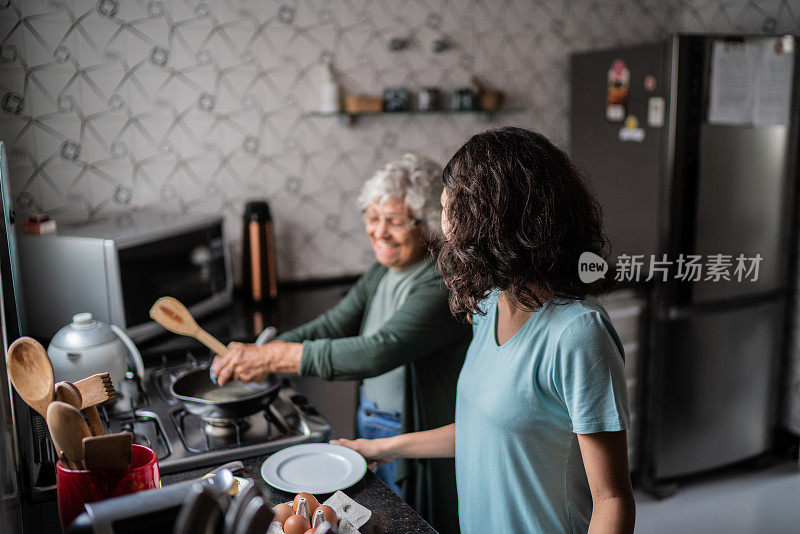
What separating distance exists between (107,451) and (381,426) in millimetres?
1051

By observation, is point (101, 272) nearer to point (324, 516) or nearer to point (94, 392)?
point (94, 392)

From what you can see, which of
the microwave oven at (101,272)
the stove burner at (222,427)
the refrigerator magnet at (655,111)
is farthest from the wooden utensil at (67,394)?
the refrigerator magnet at (655,111)

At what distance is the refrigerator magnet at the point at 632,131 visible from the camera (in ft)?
9.21

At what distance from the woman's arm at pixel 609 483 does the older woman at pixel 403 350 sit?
649mm

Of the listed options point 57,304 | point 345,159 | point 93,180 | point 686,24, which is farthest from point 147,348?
point 686,24

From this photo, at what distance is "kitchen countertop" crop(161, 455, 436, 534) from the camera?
42.8 inches

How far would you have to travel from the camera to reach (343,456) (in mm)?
1328

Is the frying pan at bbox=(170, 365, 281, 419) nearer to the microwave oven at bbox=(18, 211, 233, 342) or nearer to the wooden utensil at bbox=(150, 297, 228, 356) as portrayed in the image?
the wooden utensil at bbox=(150, 297, 228, 356)

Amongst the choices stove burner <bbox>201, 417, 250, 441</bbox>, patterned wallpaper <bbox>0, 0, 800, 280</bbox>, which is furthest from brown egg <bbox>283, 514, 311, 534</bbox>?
patterned wallpaper <bbox>0, 0, 800, 280</bbox>

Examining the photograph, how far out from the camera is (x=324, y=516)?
3.34ft

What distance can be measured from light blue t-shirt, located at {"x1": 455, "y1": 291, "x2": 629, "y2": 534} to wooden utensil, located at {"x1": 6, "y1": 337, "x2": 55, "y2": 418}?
69 centimetres

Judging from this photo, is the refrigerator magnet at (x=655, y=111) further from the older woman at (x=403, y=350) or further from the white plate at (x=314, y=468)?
the white plate at (x=314, y=468)

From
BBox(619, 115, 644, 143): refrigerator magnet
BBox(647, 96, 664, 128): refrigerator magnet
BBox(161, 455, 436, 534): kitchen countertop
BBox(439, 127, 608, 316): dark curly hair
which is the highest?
BBox(647, 96, 664, 128): refrigerator magnet

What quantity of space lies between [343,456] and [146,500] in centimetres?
69
